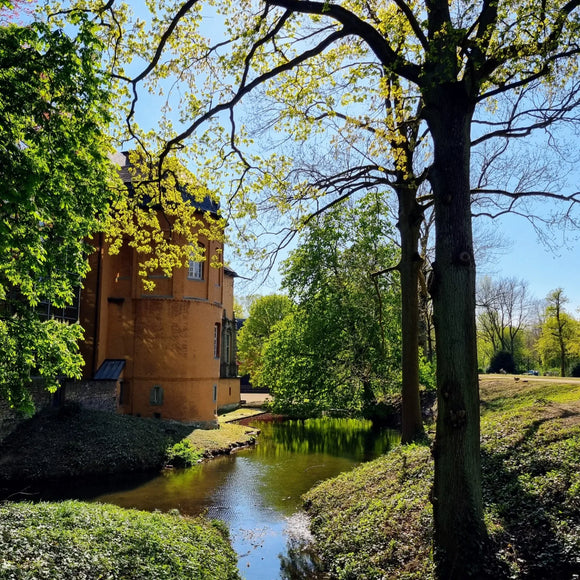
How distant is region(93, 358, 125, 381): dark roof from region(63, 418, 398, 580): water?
6.26 meters

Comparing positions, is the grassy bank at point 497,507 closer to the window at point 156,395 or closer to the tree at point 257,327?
the window at point 156,395

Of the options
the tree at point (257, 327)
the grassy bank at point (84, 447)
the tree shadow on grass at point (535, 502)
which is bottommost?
the grassy bank at point (84, 447)

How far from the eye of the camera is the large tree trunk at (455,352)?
5719 millimetres

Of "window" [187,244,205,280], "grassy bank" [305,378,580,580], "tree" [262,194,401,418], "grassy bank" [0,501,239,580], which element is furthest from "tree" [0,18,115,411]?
"window" [187,244,205,280]

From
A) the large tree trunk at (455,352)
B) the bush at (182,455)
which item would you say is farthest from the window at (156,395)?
the large tree trunk at (455,352)

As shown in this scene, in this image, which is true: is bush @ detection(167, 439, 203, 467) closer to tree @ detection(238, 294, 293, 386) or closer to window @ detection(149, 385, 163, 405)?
window @ detection(149, 385, 163, 405)

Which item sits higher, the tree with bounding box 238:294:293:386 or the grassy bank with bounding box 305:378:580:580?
the tree with bounding box 238:294:293:386

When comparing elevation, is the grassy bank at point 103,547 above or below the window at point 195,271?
below

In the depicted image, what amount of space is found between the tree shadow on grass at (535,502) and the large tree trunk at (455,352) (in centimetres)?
53

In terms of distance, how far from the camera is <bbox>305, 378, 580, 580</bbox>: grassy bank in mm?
5586

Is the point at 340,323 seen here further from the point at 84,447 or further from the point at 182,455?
the point at 84,447

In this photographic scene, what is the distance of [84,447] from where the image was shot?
15336mm

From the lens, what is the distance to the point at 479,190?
11820 millimetres

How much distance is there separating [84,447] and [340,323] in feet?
37.6
